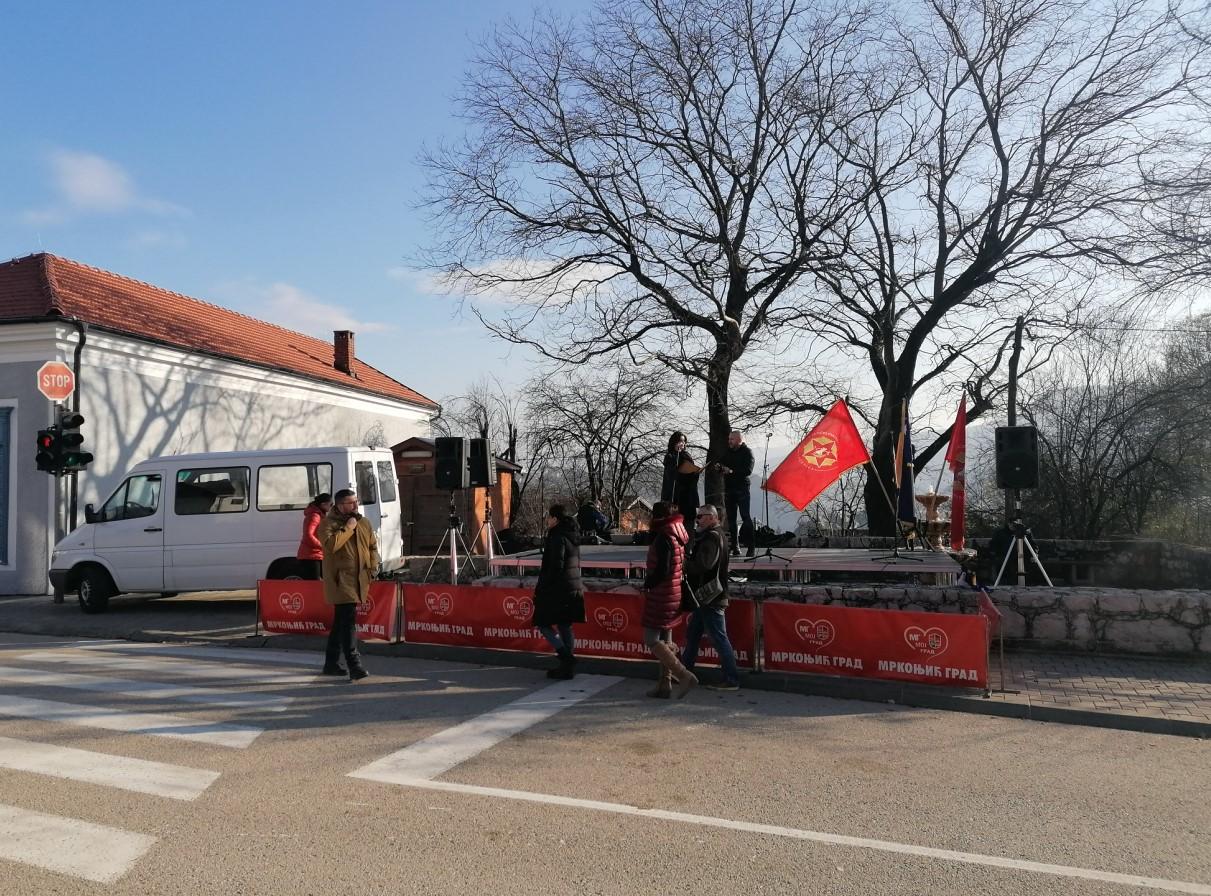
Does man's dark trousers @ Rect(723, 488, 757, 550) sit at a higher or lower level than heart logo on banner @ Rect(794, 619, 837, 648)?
higher

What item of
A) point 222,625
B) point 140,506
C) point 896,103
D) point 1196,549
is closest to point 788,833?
point 222,625

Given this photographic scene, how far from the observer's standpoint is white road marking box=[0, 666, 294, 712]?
7797 millimetres

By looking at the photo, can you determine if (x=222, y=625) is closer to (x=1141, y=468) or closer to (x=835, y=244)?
(x=835, y=244)

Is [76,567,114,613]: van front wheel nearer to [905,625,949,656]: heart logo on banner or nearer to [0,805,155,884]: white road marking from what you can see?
[0,805,155,884]: white road marking

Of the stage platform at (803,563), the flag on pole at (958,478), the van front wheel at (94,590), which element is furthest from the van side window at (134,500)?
the flag on pole at (958,478)

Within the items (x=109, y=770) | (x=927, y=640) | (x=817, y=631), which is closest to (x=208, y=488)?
(x=109, y=770)

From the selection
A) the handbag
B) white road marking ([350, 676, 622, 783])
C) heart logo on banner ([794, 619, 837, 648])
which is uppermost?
the handbag

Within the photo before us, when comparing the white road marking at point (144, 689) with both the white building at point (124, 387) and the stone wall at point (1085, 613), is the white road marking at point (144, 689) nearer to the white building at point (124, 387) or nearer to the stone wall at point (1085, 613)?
the stone wall at point (1085, 613)

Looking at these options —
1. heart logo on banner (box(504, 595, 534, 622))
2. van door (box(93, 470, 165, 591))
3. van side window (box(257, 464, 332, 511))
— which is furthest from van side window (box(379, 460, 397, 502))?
heart logo on banner (box(504, 595, 534, 622))

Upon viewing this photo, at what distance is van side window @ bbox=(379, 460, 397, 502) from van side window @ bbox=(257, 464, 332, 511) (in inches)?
36.6

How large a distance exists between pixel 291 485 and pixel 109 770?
8.07m

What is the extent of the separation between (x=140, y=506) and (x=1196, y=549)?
17.4 meters

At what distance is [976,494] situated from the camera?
26328mm

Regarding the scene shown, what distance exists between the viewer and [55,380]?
15961mm
